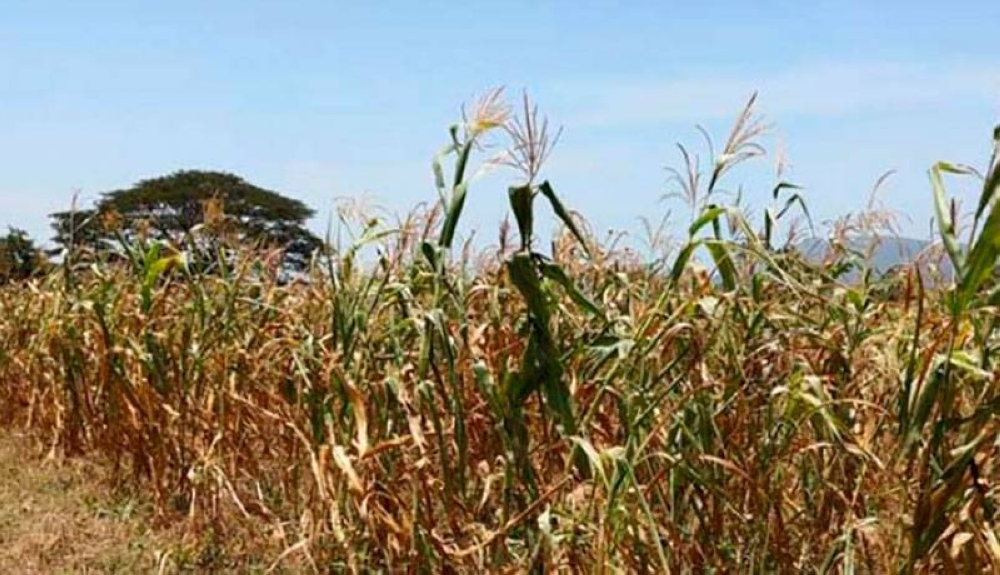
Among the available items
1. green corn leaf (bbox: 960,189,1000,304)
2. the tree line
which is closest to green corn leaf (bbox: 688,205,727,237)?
green corn leaf (bbox: 960,189,1000,304)

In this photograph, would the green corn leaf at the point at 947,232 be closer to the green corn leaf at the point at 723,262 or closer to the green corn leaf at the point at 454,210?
the green corn leaf at the point at 723,262

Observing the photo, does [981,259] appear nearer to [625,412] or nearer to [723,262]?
[723,262]

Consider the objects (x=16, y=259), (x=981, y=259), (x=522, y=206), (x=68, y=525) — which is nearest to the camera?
(x=981, y=259)

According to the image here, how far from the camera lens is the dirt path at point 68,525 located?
3.12 metres

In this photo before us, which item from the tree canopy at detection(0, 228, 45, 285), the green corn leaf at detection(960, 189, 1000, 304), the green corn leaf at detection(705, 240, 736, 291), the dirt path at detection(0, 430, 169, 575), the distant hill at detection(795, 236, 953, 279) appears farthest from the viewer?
the tree canopy at detection(0, 228, 45, 285)

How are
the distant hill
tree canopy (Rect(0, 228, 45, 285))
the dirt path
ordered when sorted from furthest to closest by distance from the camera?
1. tree canopy (Rect(0, 228, 45, 285))
2. the dirt path
3. the distant hill

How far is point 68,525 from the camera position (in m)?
3.47

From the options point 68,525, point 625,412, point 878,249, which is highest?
point 878,249

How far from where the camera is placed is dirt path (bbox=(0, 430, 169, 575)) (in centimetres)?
312

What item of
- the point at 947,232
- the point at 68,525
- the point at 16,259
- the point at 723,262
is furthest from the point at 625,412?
the point at 16,259

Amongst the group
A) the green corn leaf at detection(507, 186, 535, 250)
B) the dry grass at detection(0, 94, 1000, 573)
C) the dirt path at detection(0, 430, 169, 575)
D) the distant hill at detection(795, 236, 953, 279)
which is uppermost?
the green corn leaf at detection(507, 186, 535, 250)

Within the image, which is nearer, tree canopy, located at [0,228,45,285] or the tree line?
the tree line

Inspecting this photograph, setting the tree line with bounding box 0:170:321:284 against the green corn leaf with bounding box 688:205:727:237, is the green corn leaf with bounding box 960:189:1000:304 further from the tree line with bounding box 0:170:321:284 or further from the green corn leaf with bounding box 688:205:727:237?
the tree line with bounding box 0:170:321:284

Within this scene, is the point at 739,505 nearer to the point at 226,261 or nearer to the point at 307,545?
the point at 307,545
